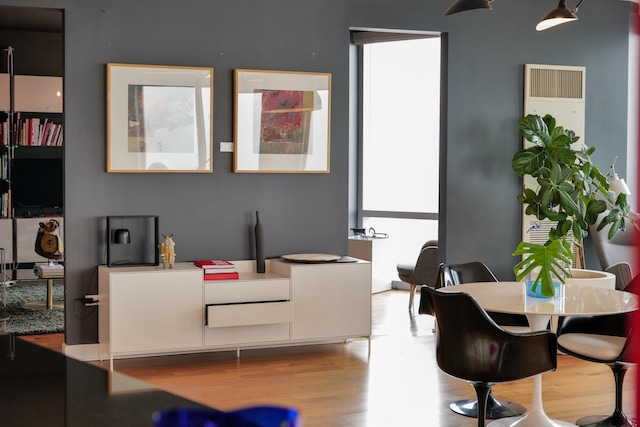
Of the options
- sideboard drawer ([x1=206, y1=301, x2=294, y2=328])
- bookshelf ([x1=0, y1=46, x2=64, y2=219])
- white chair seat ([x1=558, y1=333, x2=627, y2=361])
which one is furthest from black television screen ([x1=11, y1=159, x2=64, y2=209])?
white chair seat ([x1=558, y1=333, x2=627, y2=361])

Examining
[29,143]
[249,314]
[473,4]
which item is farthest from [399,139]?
[473,4]

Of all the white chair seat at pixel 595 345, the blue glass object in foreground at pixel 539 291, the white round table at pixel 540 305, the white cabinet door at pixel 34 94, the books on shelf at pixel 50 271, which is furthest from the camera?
the white cabinet door at pixel 34 94

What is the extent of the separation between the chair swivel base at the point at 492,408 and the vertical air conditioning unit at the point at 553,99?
91.5 inches

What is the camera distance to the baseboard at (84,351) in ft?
18.9

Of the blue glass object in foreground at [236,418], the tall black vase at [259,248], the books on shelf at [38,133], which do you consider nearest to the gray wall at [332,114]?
the tall black vase at [259,248]

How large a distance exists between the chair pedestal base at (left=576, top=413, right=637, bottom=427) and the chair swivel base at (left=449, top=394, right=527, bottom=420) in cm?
35

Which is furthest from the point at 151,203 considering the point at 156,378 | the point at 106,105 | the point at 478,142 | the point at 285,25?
the point at 478,142

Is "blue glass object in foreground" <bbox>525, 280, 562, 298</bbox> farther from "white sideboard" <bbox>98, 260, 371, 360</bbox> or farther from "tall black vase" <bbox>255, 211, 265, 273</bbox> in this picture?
"tall black vase" <bbox>255, 211, 265, 273</bbox>

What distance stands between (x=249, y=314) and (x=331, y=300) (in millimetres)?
649

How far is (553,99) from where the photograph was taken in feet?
22.6

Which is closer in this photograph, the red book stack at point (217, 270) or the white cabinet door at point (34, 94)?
the red book stack at point (217, 270)

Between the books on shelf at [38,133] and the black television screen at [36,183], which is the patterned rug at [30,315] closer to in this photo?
the black television screen at [36,183]

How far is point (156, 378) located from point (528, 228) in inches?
133

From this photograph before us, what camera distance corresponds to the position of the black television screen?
989 cm
